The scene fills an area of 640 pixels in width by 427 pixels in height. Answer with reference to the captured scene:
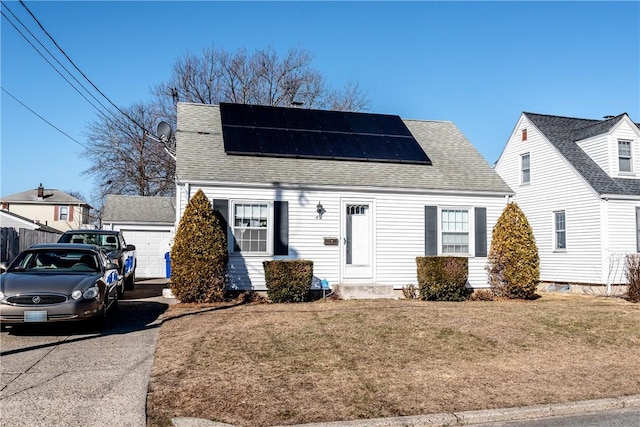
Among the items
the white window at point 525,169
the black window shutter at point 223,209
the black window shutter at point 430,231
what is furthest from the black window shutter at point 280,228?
the white window at point 525,169

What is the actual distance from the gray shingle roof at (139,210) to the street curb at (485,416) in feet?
68.1

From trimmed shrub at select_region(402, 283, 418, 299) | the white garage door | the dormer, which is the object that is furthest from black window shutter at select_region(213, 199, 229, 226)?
the dormer

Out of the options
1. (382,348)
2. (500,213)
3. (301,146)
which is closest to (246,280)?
(301,146)

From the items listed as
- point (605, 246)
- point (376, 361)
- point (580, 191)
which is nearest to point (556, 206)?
point (580, 191)

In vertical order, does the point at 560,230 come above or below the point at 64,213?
below

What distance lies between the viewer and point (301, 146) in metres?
17.1

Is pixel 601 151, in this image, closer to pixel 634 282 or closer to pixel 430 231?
pixel 634 282

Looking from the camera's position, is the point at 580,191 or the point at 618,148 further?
the point at 618,148

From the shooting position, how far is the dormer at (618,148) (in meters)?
21.0

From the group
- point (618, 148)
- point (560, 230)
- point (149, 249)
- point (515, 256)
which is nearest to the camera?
point (515, 256)

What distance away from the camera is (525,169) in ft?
77.4

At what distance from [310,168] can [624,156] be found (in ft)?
42.0

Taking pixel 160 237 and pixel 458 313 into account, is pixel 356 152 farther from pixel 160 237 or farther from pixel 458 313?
pixel 160 237

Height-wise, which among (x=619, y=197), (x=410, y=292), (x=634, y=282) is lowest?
(x=410, y=292)
